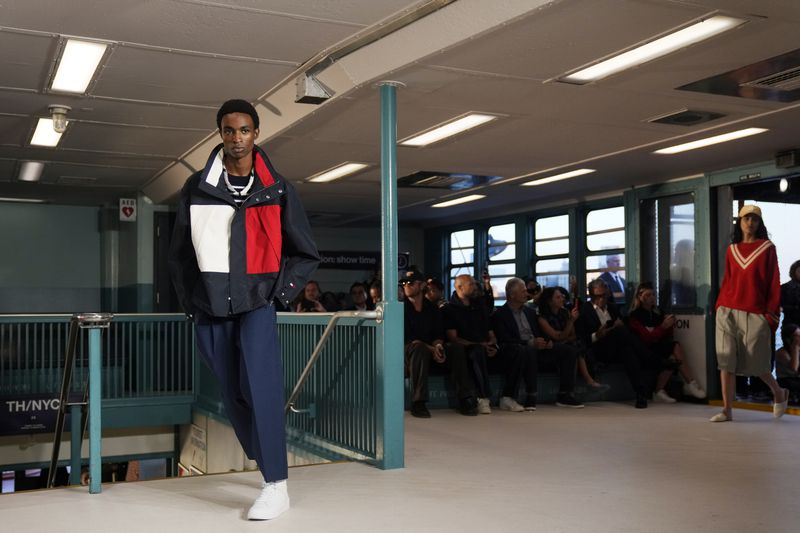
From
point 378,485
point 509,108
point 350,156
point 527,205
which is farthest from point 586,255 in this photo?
point 378,485

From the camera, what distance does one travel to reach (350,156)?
9008mm

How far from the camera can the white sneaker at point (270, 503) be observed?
3809 millimetres

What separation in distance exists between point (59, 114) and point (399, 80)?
3.14 m

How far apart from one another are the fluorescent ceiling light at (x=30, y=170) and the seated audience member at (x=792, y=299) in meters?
8.26

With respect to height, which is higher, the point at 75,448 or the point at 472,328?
the point at 472,328

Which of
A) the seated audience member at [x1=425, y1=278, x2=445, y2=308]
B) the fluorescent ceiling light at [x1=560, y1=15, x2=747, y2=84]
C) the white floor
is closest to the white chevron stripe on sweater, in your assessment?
the white floor

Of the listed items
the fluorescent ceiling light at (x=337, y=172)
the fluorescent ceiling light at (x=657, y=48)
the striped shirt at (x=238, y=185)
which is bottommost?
the striped shirt at (x=238, y=185)

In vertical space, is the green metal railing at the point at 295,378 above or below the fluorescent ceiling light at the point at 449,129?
below

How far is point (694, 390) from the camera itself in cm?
941

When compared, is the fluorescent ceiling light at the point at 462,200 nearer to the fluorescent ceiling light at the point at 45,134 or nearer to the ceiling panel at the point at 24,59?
the fluorescent ceiling light at the point at 45,134

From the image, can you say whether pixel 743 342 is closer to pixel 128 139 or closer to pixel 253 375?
pixel 253 375

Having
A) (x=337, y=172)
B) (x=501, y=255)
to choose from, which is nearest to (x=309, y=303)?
(x=337, y=172)

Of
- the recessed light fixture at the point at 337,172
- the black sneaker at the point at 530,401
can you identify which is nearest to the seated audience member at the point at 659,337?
the black sneaker at the point at 530,401

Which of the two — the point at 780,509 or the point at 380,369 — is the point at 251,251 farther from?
the point at 780,509
